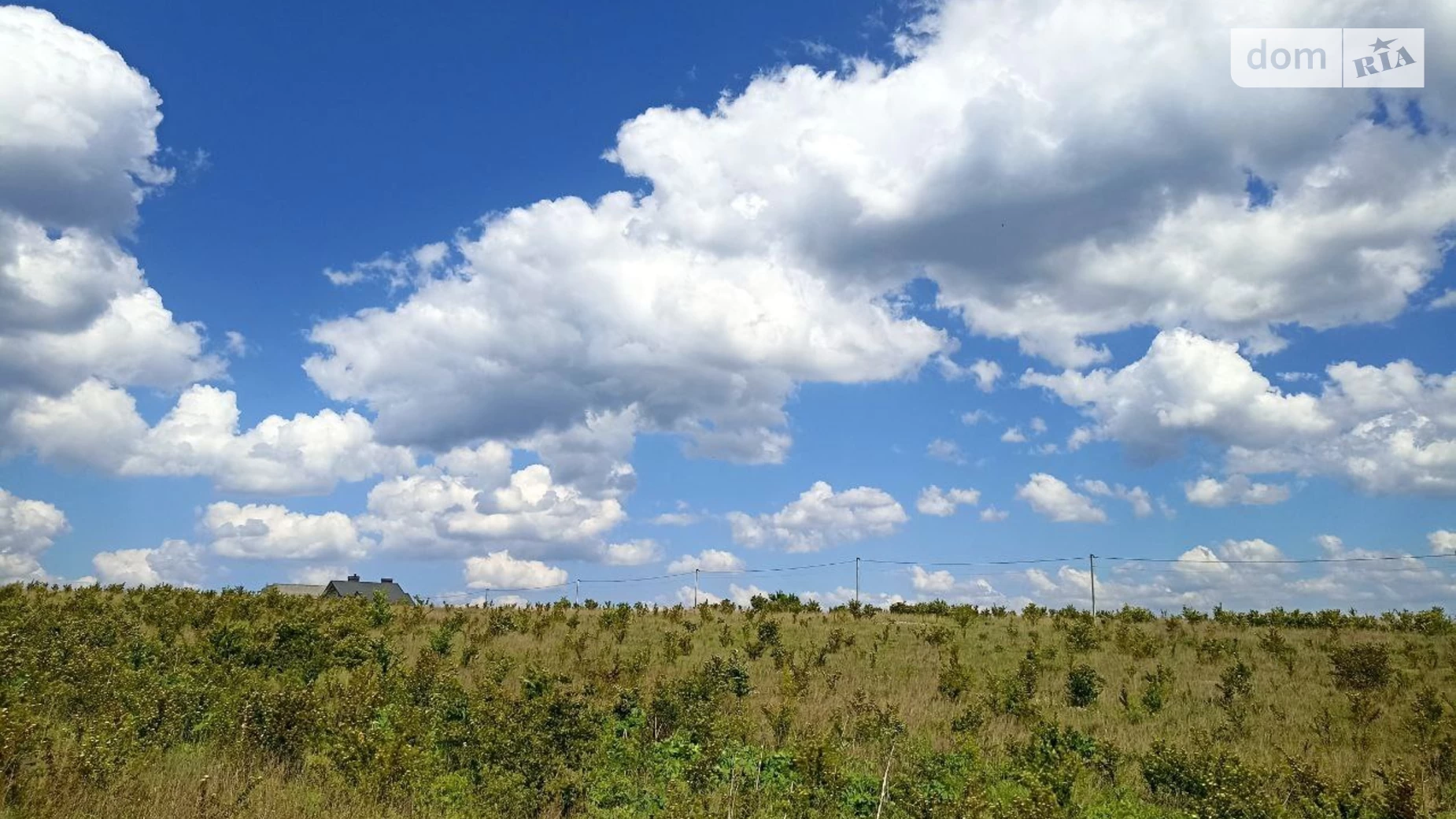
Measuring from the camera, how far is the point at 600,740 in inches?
464

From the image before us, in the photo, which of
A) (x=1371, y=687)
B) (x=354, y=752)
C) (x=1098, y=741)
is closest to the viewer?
(x=354, y=752)

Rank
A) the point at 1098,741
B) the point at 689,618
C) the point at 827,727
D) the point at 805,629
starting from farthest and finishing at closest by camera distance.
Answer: the point at 689,618 < the point at 805,629 < the point at 827,727 < the point at 1098,741

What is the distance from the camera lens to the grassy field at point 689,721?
9.68 meters

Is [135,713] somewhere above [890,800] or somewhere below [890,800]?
above

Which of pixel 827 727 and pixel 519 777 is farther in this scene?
pixel 827 727

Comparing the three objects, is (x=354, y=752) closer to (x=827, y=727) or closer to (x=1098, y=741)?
(x=827, y=727)

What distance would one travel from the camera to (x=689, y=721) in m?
13.5

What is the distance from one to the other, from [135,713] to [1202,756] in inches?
578

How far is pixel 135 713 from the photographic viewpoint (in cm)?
1148

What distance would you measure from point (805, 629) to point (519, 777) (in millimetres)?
16840

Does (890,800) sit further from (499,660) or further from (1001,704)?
(499,660)

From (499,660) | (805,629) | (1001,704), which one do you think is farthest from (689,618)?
(1001,704)

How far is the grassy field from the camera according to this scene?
31.8ft

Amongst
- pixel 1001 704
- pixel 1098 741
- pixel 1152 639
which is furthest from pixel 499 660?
pixel 1152 639
